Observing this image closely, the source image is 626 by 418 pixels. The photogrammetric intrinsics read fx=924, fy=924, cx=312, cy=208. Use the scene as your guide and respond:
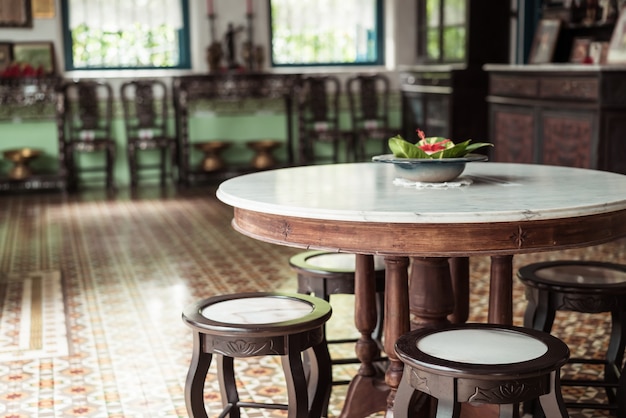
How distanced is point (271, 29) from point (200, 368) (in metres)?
7.87

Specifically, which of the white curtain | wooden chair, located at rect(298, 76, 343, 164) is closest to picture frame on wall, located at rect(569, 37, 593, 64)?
wooden chair, located at rect(298, 76, 343, 164)

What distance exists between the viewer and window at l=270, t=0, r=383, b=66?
10250 millimetres

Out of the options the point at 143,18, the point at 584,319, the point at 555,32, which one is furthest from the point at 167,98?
the point at 584,319

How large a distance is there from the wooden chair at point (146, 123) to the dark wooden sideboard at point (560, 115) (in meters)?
3.41

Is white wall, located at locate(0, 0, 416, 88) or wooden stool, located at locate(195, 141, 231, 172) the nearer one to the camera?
white wall, located at locate(0, 0, 416, 88)

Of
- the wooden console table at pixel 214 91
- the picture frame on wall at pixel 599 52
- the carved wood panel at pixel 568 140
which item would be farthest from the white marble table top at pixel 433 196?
the wooden console table at pixel 214 91

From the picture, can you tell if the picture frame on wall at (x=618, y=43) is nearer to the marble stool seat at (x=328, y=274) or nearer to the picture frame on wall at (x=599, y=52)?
the picture frame on wall at (x=599, y=52)

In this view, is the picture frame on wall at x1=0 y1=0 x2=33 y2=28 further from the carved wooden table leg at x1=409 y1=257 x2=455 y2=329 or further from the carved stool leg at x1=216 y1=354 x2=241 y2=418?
the carved wooden table leg at x1=409 y1=257 x2=455 y2=329

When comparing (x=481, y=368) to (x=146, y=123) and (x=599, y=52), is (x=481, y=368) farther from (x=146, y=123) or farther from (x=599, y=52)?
(x=146, y=123)

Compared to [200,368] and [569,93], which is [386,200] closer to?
[200,368]

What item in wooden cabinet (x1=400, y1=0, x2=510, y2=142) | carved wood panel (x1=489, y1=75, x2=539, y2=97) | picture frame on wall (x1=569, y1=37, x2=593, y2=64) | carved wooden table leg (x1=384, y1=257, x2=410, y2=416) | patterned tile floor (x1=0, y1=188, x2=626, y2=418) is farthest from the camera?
wooden cabinet (x1=400, y1=0, x2=510, y2=142)

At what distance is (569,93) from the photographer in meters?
6.84

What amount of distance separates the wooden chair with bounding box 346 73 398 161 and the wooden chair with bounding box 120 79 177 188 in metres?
1.99

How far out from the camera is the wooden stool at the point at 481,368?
219 cm
